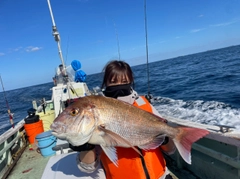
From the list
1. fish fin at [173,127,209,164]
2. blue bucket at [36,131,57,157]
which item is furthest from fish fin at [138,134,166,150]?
blue bucket at [36,131,57,157]

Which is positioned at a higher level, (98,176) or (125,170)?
(125,170)

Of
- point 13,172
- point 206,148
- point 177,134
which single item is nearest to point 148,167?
point 177,134

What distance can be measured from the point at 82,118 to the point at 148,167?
804 millimetres

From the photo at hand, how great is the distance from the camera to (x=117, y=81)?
6.10 feet

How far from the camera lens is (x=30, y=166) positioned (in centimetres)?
493

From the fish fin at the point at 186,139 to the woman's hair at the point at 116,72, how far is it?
27.4 inches

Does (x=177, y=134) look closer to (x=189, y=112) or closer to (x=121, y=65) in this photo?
(x=121, y=65)

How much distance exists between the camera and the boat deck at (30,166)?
4.50 m

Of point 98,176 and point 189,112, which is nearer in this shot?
point 98,176

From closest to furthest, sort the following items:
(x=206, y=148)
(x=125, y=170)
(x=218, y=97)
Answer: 1. (x=125, y=170)
2. (x=206, y=148)
3. (x=218, y=97)

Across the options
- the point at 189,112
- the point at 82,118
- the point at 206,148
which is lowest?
the point at 189,112

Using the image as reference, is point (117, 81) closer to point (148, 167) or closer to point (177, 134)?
point (177, 134)

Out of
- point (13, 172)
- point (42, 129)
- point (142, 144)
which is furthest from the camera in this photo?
point (42, 129)

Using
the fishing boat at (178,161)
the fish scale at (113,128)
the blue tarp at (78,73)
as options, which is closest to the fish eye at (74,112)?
the fish scale at (113,128)
